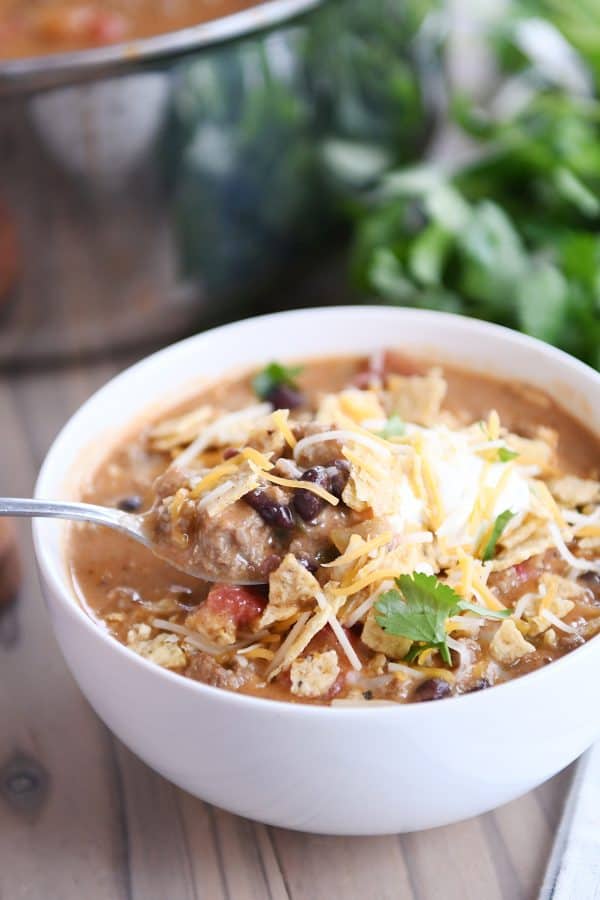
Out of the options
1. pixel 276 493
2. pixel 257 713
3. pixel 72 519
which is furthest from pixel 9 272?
pixel 257 713

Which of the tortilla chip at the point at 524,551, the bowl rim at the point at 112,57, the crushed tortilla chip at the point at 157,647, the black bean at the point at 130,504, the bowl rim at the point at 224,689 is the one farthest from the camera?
the bowl rim at the point at 112,57

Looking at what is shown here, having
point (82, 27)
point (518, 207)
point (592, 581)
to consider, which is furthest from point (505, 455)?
point (82, 27)

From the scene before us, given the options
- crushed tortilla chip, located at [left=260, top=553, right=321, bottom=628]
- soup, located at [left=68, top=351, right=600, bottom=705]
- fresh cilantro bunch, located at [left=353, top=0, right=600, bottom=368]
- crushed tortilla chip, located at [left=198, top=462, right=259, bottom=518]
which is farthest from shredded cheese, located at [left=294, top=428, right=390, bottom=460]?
fresh cilantro bunch, located at [left=353, top=0, right=600, bottom=368]

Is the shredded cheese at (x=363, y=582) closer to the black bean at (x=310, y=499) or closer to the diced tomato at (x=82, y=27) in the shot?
the black bean at (x=310, y=499)

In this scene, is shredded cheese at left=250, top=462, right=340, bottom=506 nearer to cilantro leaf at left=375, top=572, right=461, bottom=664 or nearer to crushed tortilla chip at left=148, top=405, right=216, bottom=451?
cilantro leaf at left=375, top=572, right=461, bottom=664

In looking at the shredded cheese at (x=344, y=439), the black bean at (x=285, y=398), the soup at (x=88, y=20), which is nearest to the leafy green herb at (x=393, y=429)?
the shredded cheese at (x=344, y=439)

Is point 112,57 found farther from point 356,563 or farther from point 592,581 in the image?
point 592,581

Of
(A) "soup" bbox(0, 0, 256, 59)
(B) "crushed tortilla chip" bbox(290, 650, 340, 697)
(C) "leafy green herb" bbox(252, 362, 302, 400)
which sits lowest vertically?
(C) "leafy green herb" bbox(252, 362, 302, 400)
